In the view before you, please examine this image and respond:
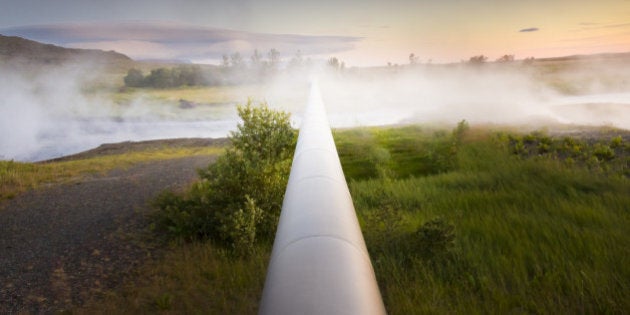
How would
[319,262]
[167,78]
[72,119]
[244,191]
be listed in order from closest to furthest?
[319,262] < [244,191] < [72,119] < [167,78]

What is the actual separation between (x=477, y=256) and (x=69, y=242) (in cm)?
1064

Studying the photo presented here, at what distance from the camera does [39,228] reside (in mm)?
12391

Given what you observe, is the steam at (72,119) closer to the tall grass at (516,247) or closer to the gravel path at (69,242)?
the gravel path at (69,242)

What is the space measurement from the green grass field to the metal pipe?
422 cm

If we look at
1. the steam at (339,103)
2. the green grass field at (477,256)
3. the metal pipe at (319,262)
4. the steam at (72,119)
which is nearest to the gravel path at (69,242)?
the green grass field at (477,256)

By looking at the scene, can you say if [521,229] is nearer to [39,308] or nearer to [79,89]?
[39,308]

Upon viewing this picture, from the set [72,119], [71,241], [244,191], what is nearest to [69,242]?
[71,241]

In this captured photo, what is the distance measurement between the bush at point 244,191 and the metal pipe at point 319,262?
710cm

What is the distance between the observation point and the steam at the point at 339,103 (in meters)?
41.3

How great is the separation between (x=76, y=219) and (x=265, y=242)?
21.8ft

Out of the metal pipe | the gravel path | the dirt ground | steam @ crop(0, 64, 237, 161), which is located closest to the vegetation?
steam @ crop(0, 64, 237, 161)

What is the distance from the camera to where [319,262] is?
2619 mm

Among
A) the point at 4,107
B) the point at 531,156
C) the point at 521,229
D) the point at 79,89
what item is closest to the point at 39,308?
the point at 521,229

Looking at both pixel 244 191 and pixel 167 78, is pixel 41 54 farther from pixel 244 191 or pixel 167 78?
pixel 244 191
